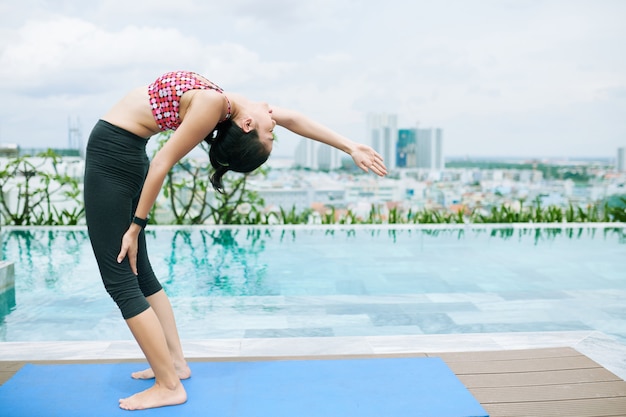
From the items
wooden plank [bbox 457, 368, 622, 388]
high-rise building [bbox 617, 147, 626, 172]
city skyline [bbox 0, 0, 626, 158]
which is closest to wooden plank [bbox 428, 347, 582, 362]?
wooden plank [bbox 457, 368, 622, 388]

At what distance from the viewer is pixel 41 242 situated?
234 inches

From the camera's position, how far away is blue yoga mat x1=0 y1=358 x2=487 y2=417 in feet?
5.77

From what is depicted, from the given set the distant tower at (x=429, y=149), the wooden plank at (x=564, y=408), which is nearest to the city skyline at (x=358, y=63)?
the distant tower at (x=429, y=149)

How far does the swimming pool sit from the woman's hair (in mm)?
1480

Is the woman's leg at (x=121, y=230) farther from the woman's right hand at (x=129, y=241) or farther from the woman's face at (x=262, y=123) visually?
the woman's face at (x=262, y=123)

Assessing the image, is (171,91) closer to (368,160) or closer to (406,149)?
(368,160)

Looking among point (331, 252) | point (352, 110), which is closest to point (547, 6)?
point (352, 110)

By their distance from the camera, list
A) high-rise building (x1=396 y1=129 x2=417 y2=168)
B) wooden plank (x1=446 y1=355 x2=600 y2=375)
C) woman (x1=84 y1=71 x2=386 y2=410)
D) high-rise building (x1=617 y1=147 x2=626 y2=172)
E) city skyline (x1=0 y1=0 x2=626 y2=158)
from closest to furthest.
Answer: woman (x1=84 y1=71 x2=386 y2=410)
wooden plank (x1=446 y1=355 x2=600 y2=375)
city skyline (x1=0 y1=0 x2=626 y2=158)
high-rise building (x1=617 y1=147 x2=626 y2=172)
high-rise building (x1=396 y1=129 x2=417 y2=168)

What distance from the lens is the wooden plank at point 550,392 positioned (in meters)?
1.93

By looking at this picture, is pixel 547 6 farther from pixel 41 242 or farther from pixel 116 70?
pixel 41 242

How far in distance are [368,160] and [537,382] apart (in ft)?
3.25

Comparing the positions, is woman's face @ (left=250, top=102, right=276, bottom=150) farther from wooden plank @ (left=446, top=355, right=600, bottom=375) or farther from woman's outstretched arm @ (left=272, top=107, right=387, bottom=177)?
wooden plank @ (left=446, top=355, right=600, bottom=375)

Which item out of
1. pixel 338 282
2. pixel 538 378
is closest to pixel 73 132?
pixel 338 282

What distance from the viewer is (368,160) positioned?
1903 mm
